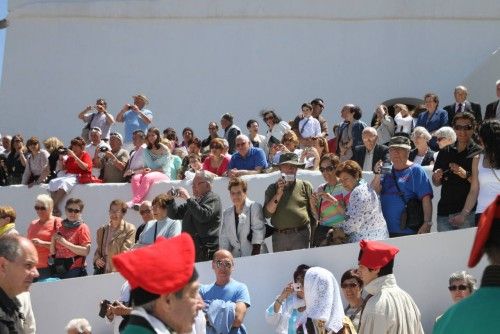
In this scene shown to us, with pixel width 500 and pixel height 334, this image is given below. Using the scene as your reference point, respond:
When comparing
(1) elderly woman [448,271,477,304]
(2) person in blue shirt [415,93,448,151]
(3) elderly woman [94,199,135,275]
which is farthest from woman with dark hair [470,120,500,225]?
(2) person in blue shirt [415,93,448,151]

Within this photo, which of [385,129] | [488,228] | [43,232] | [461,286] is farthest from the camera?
[385,129]

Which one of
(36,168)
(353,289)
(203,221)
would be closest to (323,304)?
(353,289)

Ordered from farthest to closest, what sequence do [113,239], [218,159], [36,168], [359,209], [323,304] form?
[36,168], [218,159], [113,239], [359,209], [323,304]

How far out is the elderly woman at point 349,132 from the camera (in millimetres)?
15125

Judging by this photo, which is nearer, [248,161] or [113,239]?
[113,239]

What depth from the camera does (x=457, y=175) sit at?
10.8 metres

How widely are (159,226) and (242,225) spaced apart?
2.75 feet

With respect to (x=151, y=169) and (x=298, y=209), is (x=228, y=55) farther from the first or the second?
(x=298, y=209)

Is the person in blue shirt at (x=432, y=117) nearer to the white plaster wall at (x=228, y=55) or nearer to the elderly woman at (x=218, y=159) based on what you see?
the elderly woman at (x=218, y=159)

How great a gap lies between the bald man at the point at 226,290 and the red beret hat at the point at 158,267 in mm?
5276

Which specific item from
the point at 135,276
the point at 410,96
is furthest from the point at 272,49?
the point at 135,276

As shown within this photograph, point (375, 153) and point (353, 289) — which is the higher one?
point (375, 153)

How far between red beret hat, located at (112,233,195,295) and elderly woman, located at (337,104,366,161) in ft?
33.9

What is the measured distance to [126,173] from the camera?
14.3 meters
